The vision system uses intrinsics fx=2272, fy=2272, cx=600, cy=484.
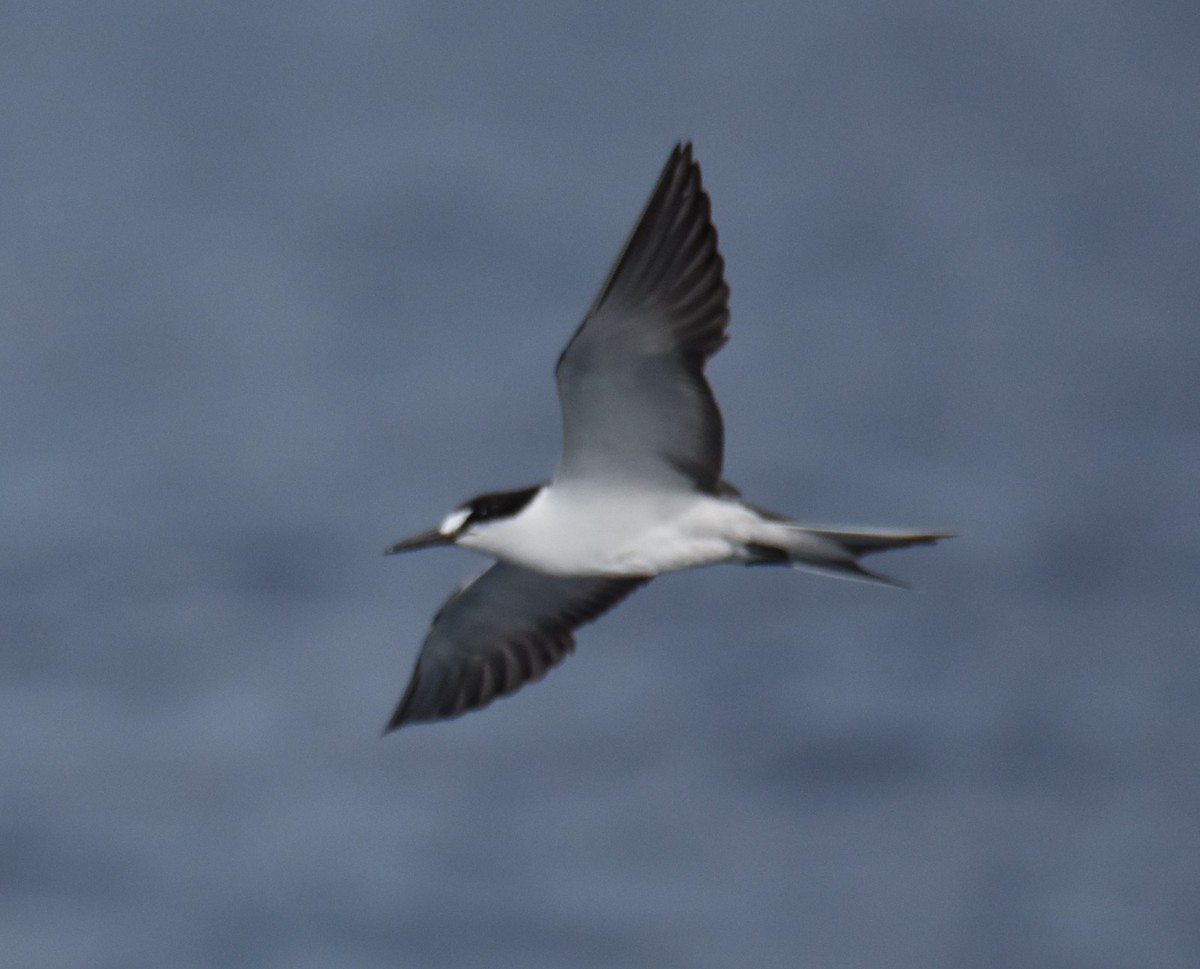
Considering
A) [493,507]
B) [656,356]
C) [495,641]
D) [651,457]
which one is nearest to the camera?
[656,356]

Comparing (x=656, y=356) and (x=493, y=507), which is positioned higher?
(x=656, y=356)

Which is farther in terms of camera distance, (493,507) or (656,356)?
(493,507)

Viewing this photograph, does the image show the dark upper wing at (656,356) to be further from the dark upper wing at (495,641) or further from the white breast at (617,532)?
the dark upper wing at (495,641)

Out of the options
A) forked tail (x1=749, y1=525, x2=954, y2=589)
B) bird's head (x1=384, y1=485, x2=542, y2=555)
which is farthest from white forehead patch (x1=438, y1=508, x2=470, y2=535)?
forked tail (x1=749, y1=525, x2=954, y2=589)

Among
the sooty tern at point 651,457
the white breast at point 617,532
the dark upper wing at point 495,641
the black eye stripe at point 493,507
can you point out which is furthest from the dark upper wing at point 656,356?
the dark upper wing at point 495,641

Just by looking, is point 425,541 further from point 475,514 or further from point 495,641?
point 495,641

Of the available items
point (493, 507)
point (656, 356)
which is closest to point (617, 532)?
point (493, 507)

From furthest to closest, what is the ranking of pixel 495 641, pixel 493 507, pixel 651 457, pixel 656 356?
pixel 495 641 < pixel 493 507 < pixel 651 457 < pixel 656 356
